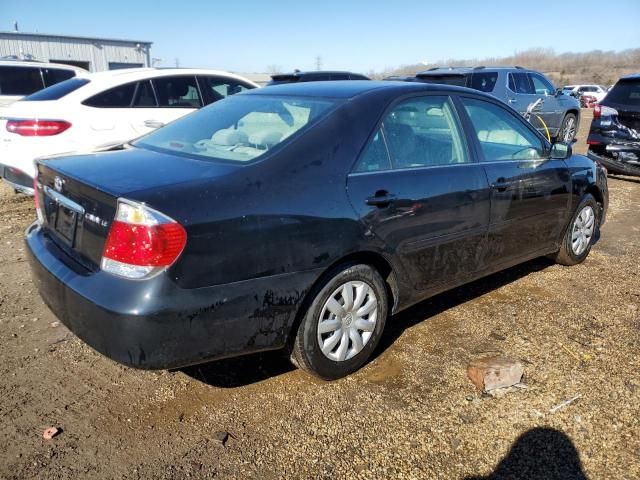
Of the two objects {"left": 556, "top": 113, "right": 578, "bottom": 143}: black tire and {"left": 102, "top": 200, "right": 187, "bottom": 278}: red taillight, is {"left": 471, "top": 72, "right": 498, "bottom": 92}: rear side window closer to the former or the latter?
{"left": 556, "top": 113, "right": 578, "bottom": 143}: black tire

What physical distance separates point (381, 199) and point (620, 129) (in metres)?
7.25

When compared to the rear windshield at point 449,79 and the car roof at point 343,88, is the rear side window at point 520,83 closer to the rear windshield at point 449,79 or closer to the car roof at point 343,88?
the rear windshield at point 449,79

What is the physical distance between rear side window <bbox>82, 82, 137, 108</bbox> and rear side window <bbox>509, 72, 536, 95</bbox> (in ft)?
28.9

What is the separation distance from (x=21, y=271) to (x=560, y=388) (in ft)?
13.8

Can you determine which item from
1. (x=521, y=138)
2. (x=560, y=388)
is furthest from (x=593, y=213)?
(x=560, y=388)

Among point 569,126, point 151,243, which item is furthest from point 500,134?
point 569,126

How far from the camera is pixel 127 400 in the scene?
276cm

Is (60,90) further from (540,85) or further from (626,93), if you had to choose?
(540,85)

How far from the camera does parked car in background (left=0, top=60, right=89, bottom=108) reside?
9.55 meters

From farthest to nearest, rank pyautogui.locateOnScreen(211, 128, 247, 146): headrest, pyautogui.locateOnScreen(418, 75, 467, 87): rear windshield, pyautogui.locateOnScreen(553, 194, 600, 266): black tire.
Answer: pyautogui.locateOnScreen(418, 75, 467, 87): rear windshield, pyautogui.locateOnScreen(553, 194, 600, 266): black tire, pyautogui.locateOnScreen(211, 128, 247, 146): headrest

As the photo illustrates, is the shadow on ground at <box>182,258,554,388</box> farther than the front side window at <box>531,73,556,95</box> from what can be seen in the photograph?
No

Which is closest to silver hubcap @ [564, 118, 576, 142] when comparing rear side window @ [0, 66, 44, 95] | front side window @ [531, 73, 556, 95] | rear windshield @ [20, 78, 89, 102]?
front side window @ [531, 73, 556, 95]

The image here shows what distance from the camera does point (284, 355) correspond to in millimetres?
3061

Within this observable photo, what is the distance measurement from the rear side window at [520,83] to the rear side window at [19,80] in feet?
32.6
